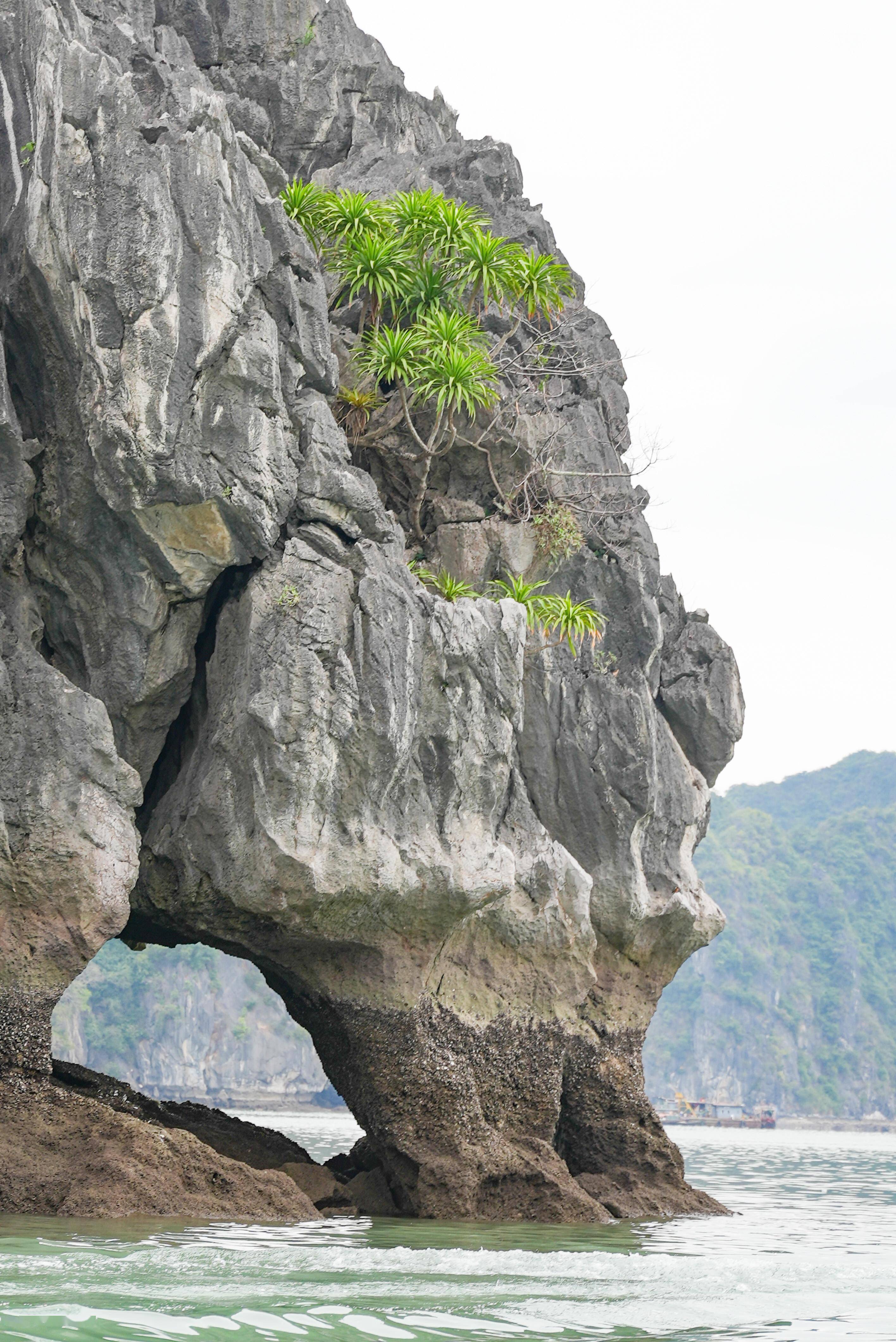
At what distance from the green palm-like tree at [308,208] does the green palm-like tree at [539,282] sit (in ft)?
8.25

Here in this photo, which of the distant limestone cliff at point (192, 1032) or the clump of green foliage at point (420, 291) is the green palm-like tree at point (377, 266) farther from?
the distant limestone cliff at point (192, 1032)

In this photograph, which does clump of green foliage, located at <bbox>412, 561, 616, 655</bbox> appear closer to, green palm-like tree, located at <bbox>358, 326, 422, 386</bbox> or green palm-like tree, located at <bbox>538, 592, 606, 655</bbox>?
green palm-like tree, located at <bbox>538, 592, 606, 655</bbox>

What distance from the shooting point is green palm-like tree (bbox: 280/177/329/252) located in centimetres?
1725

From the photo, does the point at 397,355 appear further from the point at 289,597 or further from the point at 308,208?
the point at 289,597

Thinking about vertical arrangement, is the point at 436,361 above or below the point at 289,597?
above

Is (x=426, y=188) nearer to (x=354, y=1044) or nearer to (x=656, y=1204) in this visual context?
(x=354, y=1044)

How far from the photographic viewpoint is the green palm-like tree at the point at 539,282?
17750 millimetres

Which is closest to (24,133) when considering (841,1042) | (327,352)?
(327,352)

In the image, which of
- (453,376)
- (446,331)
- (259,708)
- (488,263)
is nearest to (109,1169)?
(259,708)

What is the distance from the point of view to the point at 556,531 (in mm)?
18531

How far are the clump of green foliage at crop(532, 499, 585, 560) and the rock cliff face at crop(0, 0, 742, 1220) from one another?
1790 millimetres

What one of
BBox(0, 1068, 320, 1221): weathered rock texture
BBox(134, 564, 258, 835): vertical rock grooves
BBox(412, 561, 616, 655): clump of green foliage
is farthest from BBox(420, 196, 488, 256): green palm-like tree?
BBox(0, 1068, 320, 1221): weathered rock texture

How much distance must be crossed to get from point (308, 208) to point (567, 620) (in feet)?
20.0

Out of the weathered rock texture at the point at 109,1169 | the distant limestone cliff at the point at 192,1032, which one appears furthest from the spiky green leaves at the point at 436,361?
the distant limestone cliff at the point at 192,1032
